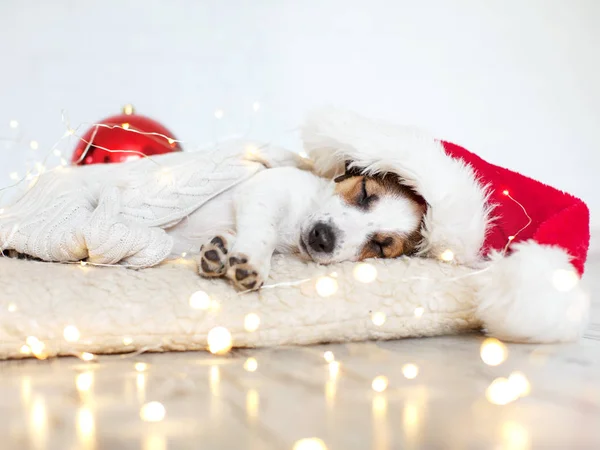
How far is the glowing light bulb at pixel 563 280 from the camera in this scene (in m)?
1.40

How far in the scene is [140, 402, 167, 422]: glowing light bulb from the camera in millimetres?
953

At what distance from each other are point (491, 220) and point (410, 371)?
58 cm

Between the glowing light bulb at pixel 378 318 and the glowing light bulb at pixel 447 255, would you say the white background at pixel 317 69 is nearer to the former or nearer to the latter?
the glowing light bulb at pixel 447 255

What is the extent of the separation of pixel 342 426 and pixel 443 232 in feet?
2.70

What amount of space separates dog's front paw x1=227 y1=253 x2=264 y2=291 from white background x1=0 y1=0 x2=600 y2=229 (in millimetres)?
2497

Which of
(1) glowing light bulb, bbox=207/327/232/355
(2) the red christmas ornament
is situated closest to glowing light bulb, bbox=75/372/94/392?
(1) glowing light bulb, bbox=207/327/232/355

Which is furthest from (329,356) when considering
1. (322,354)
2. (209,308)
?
(209,308)

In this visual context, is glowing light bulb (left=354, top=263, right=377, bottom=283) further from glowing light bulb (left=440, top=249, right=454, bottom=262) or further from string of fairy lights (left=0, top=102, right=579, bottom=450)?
glowing light bulb (left=440, top=249, right=454, bottom=262)

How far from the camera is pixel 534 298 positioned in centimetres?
140

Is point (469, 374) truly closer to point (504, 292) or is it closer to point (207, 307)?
point (504, 292)

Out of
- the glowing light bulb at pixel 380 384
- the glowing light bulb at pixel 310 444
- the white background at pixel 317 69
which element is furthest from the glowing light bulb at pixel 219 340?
the white background at pixel 317 69

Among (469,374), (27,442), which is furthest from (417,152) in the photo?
(27,442)

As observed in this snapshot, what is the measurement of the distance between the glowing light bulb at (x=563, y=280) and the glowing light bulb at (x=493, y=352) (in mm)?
182

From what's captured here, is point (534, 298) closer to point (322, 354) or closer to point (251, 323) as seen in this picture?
point (322, 354)
